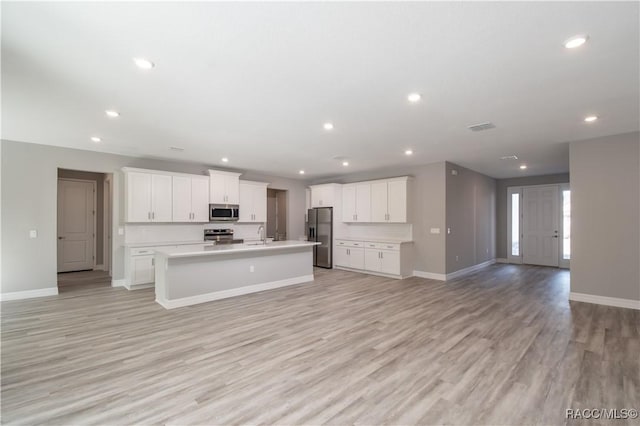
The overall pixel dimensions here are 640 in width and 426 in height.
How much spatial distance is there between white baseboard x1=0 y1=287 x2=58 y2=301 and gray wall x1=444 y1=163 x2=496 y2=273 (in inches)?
310

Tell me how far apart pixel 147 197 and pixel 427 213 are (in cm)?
616

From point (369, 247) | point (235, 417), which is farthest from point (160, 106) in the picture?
point (369, 247)

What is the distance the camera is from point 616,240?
15.0 ft

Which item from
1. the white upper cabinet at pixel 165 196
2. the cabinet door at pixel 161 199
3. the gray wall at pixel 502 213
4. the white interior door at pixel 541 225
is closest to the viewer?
the white upper cabinet at pixel 165 196

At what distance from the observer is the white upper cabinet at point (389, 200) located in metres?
6.94

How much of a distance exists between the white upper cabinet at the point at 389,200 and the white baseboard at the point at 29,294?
22.2ft

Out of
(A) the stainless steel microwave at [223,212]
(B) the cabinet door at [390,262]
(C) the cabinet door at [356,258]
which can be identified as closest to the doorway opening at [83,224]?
(A) the stainless steel microwave at [223,212]

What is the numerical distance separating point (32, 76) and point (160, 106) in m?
1.08

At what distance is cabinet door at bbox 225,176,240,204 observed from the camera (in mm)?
7137

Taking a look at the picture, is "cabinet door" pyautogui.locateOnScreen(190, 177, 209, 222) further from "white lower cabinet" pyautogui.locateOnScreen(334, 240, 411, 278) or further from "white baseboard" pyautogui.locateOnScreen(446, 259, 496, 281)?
"white baseboard" pyautogui.locateOnScreen(446, 259, 496, 281)

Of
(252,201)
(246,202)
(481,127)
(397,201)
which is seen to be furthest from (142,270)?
(481,127)

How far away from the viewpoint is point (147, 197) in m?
5.98

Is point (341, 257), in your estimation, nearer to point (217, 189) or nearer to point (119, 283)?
point (217, 189)

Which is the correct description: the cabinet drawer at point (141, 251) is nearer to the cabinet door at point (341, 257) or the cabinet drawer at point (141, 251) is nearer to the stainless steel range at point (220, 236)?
the stainless steel range at point (220, 236)
